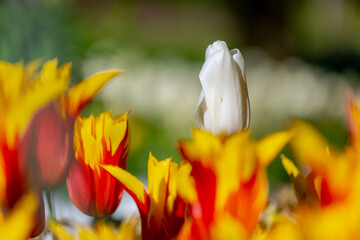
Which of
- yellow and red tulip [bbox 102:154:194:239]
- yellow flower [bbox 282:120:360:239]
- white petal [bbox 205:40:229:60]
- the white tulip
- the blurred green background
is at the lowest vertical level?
the blurred green background

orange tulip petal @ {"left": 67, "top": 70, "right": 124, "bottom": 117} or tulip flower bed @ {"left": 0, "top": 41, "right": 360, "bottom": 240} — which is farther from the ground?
orange tulip petal @ {"left": 67, "top": 70, "right": 124, "bottom": 117}

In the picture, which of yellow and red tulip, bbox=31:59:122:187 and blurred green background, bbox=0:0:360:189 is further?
blurred green background, bbox=0:0:360:189

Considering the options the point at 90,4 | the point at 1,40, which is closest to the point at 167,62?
the point at 90,4

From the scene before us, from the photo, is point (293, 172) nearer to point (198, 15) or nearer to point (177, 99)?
point (177, 99)

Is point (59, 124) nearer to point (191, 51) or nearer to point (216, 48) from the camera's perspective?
point (216, 48)

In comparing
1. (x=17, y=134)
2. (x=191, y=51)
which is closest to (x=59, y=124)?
(x=17, y=134)
